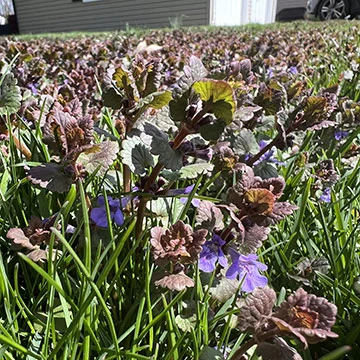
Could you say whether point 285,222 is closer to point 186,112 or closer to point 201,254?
point 201,254

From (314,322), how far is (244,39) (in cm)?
595

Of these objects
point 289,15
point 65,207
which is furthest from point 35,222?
point 289,15

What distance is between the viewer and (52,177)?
3.17 ft

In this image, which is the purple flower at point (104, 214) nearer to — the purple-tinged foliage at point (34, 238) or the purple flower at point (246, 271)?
the purple-tinged foliage at point (34, 238)

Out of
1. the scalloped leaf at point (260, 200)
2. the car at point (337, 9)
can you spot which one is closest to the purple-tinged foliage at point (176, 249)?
the scalloped leaf at point (260, 200)

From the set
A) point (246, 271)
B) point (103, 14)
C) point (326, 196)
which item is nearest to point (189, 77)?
point (246, 271)

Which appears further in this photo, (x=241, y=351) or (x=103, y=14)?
(x=103, y=14)

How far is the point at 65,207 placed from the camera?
3.20 feet

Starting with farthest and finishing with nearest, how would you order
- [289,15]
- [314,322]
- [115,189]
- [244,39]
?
[289,15] → [244,39] → [115,189] → [314,322]

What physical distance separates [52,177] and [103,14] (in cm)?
2053

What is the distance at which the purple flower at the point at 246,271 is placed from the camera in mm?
983

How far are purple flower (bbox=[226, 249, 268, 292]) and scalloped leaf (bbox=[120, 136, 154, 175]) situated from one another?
0.27 meters

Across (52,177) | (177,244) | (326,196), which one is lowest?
(326,196)

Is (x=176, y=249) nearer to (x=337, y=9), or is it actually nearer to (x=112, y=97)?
(x=112, y=97)
